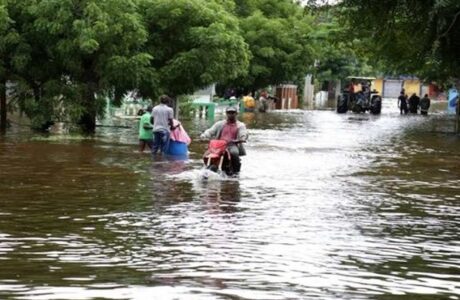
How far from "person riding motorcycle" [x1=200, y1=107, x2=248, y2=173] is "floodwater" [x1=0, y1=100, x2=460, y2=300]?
505 mm

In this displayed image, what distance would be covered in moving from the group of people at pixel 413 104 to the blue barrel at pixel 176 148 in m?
37.3

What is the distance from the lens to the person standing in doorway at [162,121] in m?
19.3

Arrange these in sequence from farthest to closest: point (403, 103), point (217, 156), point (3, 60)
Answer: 1. point (403, 103)
2. point (3, 60)
3. point (217, 156)

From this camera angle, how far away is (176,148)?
65.1 feet

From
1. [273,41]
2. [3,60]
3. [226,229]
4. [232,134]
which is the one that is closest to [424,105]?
[273,41]

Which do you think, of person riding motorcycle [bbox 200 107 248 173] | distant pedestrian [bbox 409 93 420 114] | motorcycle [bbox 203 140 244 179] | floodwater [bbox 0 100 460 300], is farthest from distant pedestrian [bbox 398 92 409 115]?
motorcycle [bbox 203 140 244 179]

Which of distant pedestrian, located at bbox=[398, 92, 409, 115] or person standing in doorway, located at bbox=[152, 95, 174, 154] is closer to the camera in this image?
person standing in doorway, located at bbox=[152, 95, 174, 154]

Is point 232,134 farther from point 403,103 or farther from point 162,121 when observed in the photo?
point 403,103

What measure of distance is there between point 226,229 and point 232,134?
5819 mm

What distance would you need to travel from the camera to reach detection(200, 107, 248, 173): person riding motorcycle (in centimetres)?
1548

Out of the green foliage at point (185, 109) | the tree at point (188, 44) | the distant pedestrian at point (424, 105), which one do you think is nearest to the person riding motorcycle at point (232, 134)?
the tree at point (188, 44)

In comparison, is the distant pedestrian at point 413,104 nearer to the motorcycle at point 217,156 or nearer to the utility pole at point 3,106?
the utility pole at point 3,106

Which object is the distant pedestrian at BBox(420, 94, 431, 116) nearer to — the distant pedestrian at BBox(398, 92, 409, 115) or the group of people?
the group of people

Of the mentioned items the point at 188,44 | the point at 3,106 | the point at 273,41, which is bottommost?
the point at 3,106
